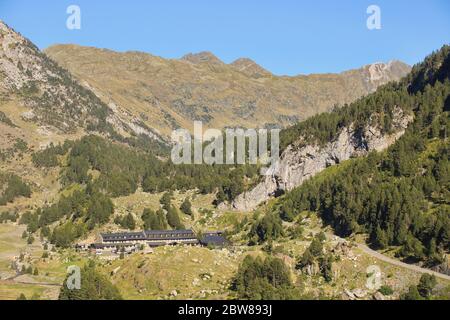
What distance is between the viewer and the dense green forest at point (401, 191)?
121 m

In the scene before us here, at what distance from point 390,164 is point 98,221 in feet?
306

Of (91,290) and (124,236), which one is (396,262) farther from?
(124,236)

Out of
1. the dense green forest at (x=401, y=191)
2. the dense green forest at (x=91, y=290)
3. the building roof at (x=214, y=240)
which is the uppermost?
the dense green forest at (x=401, y=191)

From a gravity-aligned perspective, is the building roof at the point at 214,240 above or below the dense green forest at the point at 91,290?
above

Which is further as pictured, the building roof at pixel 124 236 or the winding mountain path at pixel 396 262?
the building roof at pixel 124 236

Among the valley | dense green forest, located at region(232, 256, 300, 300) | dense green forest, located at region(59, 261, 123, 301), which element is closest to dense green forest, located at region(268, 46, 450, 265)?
the valley

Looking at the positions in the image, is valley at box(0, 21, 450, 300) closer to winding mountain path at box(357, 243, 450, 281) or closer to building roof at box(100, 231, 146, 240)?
winding mountain path at box(357, 243, 450, 281)

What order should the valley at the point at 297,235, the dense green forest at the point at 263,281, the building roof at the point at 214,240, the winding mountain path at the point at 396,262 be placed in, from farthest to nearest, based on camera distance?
the building roof at the point at 214,240 < the winding mountain path at the point at 396,262 < the valley at the point at 297,235 < the dense green forest at the point at 263,281

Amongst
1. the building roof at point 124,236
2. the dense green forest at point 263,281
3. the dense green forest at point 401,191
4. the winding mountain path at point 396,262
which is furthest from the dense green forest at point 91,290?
the dense green forest at point 401,191

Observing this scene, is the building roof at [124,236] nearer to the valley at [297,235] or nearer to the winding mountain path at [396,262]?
the valley at [297,235]

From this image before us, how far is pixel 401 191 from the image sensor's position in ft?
459

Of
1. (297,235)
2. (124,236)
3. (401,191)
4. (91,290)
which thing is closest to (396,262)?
(401,191)
